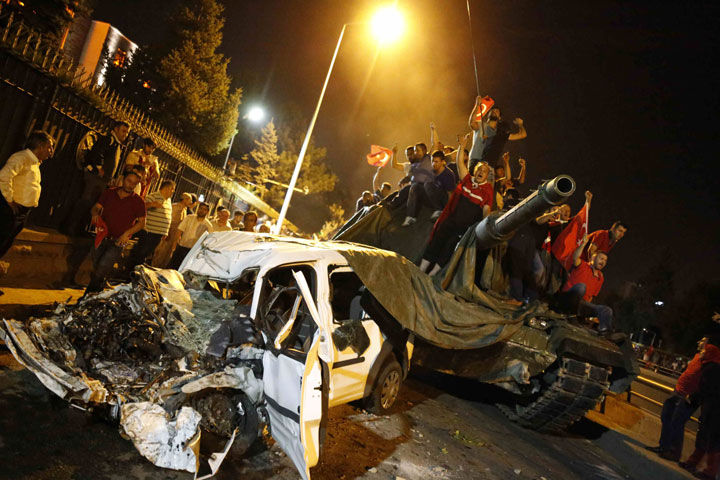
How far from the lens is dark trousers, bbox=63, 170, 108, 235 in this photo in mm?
6961

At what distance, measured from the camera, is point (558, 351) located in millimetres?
6004

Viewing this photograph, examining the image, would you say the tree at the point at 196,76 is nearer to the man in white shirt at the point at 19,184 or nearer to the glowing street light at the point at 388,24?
the glowing street light at the point at 388,24

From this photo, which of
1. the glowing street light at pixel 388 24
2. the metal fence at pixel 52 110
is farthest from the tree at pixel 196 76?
the metal fence at pixel 52 110

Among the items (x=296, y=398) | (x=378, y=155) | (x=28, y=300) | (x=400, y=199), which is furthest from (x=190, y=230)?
(x=378, y=155)

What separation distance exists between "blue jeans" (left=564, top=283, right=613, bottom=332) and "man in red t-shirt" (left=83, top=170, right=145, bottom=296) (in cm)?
739

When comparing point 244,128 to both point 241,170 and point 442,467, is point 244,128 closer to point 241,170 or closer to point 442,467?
point 241,170

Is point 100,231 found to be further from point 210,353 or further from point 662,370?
point 662,370

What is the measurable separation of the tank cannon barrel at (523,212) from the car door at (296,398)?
3.09 metres

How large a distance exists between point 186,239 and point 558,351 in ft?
22.2

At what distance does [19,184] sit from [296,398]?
446 cm

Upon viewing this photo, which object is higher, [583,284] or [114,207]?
[583,284]

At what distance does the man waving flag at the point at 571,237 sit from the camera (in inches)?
313

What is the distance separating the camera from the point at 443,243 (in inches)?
296

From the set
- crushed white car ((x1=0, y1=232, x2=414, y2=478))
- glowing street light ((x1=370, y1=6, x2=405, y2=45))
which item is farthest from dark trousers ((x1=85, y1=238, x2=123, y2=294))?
glowing street light ((x1=370, y1=6, x2=405, y2=45))
